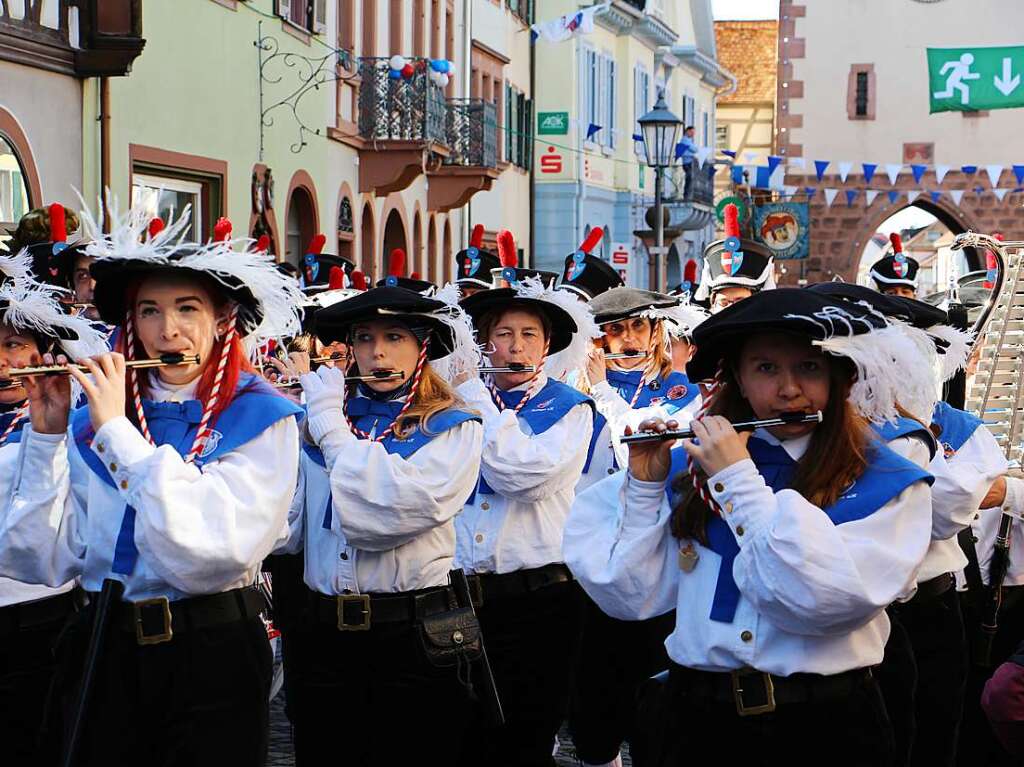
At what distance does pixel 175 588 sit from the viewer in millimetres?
5230

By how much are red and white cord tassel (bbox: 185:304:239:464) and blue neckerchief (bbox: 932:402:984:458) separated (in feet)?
8.90

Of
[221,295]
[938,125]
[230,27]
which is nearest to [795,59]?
[938,125]

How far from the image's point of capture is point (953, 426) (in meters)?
7.00

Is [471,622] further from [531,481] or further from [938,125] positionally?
[938,125]

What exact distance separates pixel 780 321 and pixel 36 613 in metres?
2.93

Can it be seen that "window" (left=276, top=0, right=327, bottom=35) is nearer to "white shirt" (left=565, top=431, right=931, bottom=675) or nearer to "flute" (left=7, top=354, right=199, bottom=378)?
"flute" (left=7, top=354, right=199, bottom=378)

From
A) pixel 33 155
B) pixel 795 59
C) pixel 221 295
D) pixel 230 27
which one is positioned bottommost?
pixel 221 295

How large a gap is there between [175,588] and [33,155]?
34.6 ft

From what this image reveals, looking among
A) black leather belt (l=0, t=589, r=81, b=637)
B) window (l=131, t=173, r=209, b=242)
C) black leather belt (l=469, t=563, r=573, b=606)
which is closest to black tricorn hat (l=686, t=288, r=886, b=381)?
black leather belt (l=0, t=589, r=81, b=637)

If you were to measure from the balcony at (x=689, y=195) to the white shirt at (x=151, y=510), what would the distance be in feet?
148

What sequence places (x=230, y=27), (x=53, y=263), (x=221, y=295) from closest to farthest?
1. (x=221, y=295)
2. (x=53, y=263)
3. (x=230, y=27)

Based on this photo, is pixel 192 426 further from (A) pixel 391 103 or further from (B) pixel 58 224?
(A) pixel 391 103

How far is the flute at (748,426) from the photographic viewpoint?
484cm

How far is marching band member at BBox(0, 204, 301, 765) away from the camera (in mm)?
5117
